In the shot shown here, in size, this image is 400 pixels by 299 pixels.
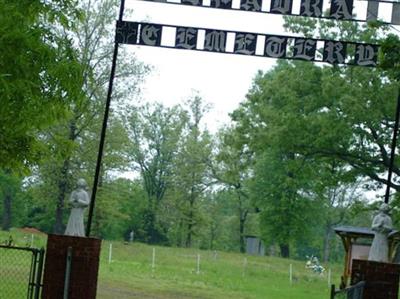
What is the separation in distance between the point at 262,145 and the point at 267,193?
882 inches

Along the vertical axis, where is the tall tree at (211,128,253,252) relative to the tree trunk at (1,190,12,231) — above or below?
above

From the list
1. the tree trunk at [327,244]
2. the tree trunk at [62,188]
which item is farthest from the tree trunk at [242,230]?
the tree trunk at [62,188]

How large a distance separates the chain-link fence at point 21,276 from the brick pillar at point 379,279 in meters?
4.13

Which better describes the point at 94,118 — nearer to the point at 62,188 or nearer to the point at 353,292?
the point at 62,188

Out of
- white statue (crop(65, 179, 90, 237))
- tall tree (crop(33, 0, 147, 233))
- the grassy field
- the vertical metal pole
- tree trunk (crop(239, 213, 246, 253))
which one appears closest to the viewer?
the vertical metal pole

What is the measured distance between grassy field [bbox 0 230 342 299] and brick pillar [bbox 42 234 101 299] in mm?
8423

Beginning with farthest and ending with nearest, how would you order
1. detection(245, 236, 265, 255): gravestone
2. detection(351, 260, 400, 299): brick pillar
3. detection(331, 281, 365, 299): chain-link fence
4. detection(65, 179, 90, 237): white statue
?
detection(245, 236, 265, 255): gravestone
detection(65, 179, 90, 237): white statue
detection(351, 260, 400, 299): brick pillar
detection(331, 281, 365, 299): chain-link fence

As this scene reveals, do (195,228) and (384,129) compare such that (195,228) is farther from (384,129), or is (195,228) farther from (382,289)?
(382,289)

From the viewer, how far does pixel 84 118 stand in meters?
41.9

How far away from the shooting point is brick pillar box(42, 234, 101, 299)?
1099 cm

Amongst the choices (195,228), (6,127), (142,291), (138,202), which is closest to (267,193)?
(195,228)

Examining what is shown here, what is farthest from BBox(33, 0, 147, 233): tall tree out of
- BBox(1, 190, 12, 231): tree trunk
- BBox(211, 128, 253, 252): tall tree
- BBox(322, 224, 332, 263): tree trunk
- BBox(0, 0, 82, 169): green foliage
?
BBox(322, 224, 332, 263): tree trunk

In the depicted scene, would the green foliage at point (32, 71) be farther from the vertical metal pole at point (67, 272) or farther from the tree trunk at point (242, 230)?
the tree trunk at point (242, 230)

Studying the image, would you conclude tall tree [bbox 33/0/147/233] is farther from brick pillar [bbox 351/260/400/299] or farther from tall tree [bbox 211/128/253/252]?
brick pillar [bbox 351/260/400/299]
